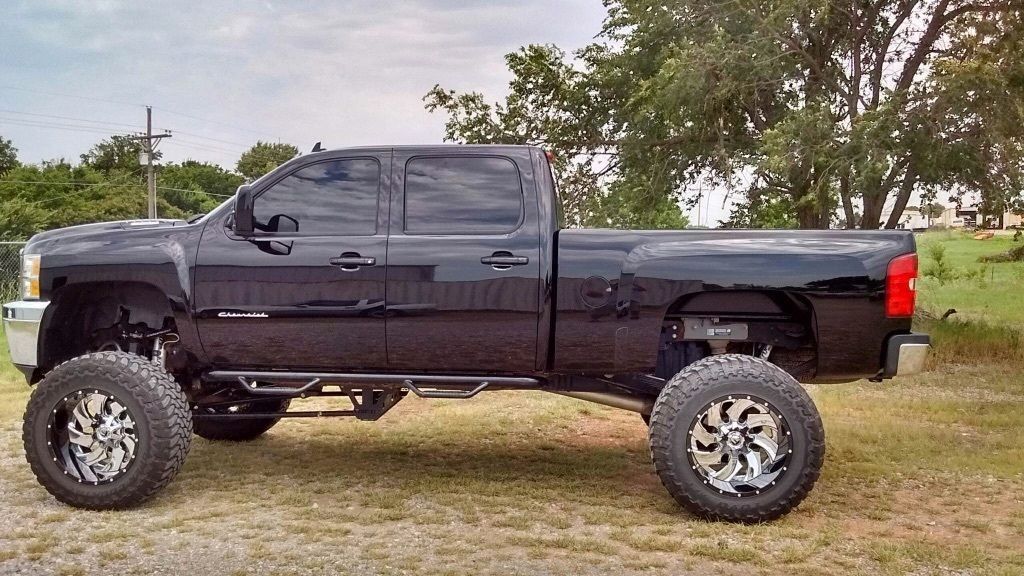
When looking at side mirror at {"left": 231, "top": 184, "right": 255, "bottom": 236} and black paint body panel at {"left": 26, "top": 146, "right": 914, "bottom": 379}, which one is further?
side mirror at {"left": 231, "top": 184, "right": 255, "bottom": 236}

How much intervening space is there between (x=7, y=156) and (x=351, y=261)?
201ft

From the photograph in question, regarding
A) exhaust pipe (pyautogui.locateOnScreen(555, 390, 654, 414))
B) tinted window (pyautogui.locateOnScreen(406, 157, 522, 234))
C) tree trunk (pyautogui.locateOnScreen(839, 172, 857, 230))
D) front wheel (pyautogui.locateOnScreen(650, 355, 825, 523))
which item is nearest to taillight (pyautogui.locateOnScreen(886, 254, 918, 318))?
front wheel (pyautogui.locateOnScreen(650, 355, 825, 523))

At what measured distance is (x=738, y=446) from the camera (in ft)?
18.3

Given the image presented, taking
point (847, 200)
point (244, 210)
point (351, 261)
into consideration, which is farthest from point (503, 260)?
point (847, 200)

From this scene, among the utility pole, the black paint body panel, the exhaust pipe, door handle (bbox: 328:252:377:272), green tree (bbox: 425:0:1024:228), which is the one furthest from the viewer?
the utility pole

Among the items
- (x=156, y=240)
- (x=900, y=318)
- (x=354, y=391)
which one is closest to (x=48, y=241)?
(x=156, y=240)

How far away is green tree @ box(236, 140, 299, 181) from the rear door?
61.7m

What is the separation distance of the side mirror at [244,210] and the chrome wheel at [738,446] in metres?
2.90

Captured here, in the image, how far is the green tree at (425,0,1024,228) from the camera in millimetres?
12922

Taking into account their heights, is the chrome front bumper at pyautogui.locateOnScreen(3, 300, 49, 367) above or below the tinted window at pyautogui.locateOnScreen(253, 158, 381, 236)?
below

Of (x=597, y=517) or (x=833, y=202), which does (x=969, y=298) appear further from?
(x=597, y=517)

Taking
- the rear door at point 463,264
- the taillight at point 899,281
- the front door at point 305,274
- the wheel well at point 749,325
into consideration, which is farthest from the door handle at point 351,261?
the taillight at point 899,281

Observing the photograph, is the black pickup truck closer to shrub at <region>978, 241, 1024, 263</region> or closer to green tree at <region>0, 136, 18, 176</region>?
shrub at <region>978, 241, 1024, 263</region>

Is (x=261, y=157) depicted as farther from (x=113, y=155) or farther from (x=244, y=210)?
(x=244, y=210)
